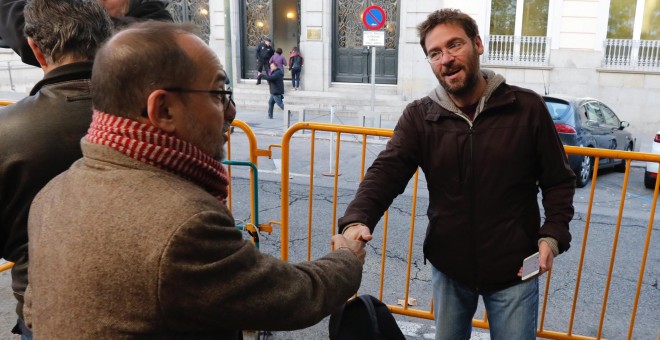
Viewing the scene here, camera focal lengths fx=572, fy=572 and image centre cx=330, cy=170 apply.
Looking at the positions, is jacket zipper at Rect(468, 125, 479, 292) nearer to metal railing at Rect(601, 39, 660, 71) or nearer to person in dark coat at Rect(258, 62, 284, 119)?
person in dark coat at Rect(258, 62, 284, 119)

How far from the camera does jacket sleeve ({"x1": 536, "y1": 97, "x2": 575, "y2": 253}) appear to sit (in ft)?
7.89

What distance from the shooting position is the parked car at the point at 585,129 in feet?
30.0

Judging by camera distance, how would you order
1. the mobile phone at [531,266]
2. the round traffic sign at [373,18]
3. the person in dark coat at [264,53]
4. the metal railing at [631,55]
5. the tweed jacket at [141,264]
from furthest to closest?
the person in dark coat at [264,53], the metal railing at [631,55], the round traffic sign at [373,18], the mobile phone at [531,266], the tweed jacket at [141,264]

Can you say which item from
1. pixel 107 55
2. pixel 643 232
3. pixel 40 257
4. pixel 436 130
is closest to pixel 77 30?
pixel 107 55

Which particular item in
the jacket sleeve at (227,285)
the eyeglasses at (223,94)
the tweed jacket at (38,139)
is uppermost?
the eyeglasses at (223,94)

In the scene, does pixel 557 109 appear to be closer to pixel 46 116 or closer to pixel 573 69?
pixel 573 69

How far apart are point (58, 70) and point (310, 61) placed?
17.2m

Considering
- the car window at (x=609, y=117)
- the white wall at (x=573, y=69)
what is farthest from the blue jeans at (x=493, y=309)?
the white wall at (x=573, y=69)

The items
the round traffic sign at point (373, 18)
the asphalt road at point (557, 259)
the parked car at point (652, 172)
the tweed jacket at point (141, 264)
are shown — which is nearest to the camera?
the tweed jacket at point (141, 264)

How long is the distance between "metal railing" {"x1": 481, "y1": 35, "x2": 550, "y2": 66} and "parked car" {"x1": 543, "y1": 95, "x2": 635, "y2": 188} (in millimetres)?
6212

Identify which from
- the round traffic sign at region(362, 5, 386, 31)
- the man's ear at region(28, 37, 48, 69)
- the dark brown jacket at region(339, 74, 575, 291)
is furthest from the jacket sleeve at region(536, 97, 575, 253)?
the round traffic sign at region(362, 5, 386, 31)

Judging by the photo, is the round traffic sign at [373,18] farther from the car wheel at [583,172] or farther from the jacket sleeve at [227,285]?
the jacket sleeve at [227,285]

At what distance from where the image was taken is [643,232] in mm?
6793

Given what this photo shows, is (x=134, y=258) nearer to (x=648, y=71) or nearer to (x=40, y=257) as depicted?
(x=40, y=257)
